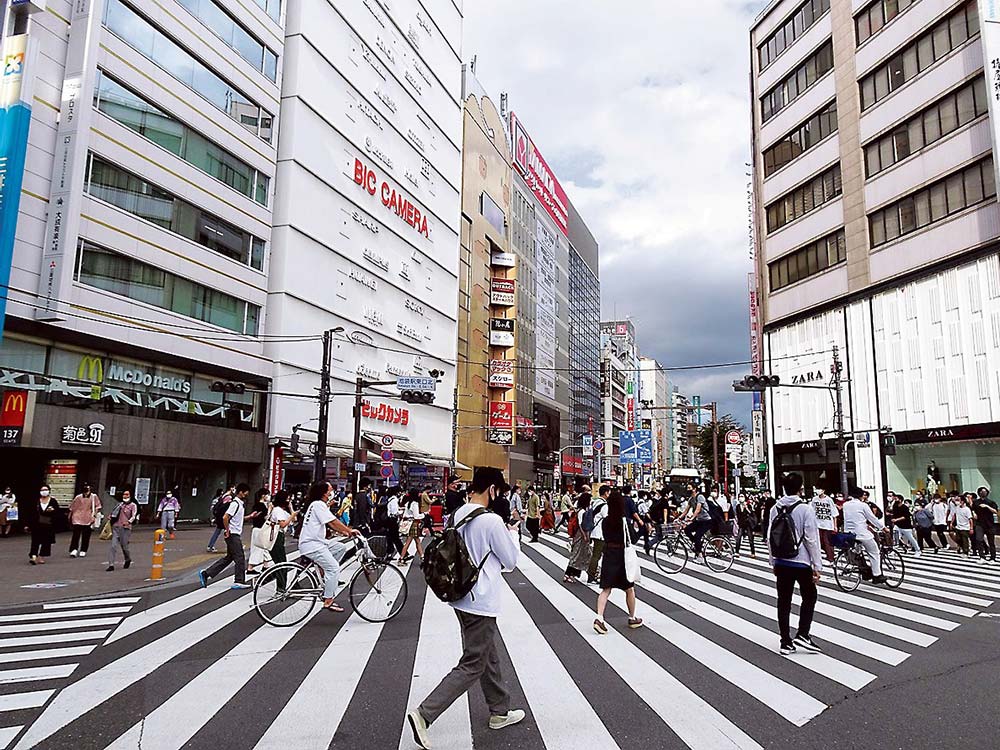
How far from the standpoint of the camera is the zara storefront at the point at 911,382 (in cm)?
2780

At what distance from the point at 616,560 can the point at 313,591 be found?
3864 mm

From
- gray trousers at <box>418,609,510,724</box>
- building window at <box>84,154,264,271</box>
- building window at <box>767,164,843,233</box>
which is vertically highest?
building window at <box>767,164,843,233</box>

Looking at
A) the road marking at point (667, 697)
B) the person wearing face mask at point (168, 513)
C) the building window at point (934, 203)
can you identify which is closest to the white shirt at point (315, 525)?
the road marking at point (667, 697)

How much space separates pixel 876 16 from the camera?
3303cm

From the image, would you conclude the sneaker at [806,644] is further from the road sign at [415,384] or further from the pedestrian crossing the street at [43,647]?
the road sign at [415,384]

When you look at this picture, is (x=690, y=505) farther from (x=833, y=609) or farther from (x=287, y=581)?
(x=287, y=581)

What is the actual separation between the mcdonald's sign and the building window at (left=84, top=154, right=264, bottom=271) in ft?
24.2

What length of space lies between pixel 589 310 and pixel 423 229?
59.7 metres

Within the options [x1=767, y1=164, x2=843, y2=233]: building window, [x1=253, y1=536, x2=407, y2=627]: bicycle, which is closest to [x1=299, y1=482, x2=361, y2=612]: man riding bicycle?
[x1=253, y1=536, x2=407, y2=627]: bicycle

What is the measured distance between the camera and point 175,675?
6.76 metres

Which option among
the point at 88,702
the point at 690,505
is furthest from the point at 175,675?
the point at 690,505

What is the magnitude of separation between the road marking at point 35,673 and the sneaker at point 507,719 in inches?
169

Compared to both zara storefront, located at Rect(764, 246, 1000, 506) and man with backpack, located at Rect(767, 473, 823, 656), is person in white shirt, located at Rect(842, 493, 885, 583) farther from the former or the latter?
zara storefront, located at Rect(764, 246, 1000, 506)

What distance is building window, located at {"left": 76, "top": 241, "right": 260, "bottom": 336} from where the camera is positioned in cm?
2520
